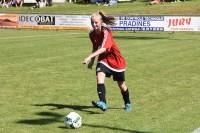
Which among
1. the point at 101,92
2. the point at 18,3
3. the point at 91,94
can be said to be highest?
the point at 101,92

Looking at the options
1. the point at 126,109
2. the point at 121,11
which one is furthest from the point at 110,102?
the point at 121,11

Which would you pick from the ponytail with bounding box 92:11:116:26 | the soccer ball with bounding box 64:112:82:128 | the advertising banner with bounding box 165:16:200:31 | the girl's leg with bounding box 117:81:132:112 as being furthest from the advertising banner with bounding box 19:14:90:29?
the soccer ball with bounding box 64:112:82:128

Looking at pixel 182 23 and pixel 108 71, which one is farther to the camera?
pixel 182 23

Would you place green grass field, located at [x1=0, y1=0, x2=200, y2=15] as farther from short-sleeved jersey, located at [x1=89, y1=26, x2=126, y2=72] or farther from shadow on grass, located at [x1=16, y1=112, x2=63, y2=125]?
shadow on grass, located at [x1=16, y1=112, x2=63, y2=125]

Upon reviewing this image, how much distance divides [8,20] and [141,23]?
→ 36.9 feet

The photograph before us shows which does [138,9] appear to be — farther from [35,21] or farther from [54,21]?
[35,21]

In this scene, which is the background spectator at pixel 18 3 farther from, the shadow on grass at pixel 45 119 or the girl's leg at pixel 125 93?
the shadow on grass at pixel 45 119

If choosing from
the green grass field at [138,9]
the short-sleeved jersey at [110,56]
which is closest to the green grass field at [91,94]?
the short-sleeved jersey at [110,56]

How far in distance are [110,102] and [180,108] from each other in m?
1.49

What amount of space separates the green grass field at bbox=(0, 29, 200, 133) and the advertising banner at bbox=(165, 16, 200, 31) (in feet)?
43.4

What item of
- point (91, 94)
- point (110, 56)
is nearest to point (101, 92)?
point (110, 56)

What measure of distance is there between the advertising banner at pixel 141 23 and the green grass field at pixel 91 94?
14156 mm

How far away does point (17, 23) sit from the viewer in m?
40.8

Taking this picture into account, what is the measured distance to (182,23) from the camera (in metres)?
34.8
